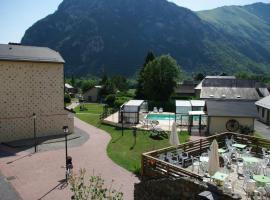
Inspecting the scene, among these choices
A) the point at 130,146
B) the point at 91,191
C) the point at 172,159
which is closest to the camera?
the point at 91,191

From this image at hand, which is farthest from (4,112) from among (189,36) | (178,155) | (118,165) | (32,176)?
(189,36)

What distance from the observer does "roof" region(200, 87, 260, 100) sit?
57.0 metres

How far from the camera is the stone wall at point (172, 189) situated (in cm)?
1234

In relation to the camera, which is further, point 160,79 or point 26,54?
point 160,79

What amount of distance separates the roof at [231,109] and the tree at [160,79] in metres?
25.6

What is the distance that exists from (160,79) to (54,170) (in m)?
41.5

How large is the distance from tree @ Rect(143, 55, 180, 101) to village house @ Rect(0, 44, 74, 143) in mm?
29536

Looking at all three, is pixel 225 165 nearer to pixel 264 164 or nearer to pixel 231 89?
pixel 264 164

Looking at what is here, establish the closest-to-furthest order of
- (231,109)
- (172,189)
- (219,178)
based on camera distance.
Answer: (172,189) < (219,178) < (231,109)

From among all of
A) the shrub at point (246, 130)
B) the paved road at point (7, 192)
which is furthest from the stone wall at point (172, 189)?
the shrub at point (246, 130)

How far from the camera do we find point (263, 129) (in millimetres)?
37469

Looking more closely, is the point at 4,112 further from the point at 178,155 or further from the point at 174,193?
the point at 174,193

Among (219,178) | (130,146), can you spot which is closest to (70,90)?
(130,146)

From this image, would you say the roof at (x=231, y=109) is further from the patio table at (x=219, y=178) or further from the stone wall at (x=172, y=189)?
the stone wall at (x=172, y=189)
